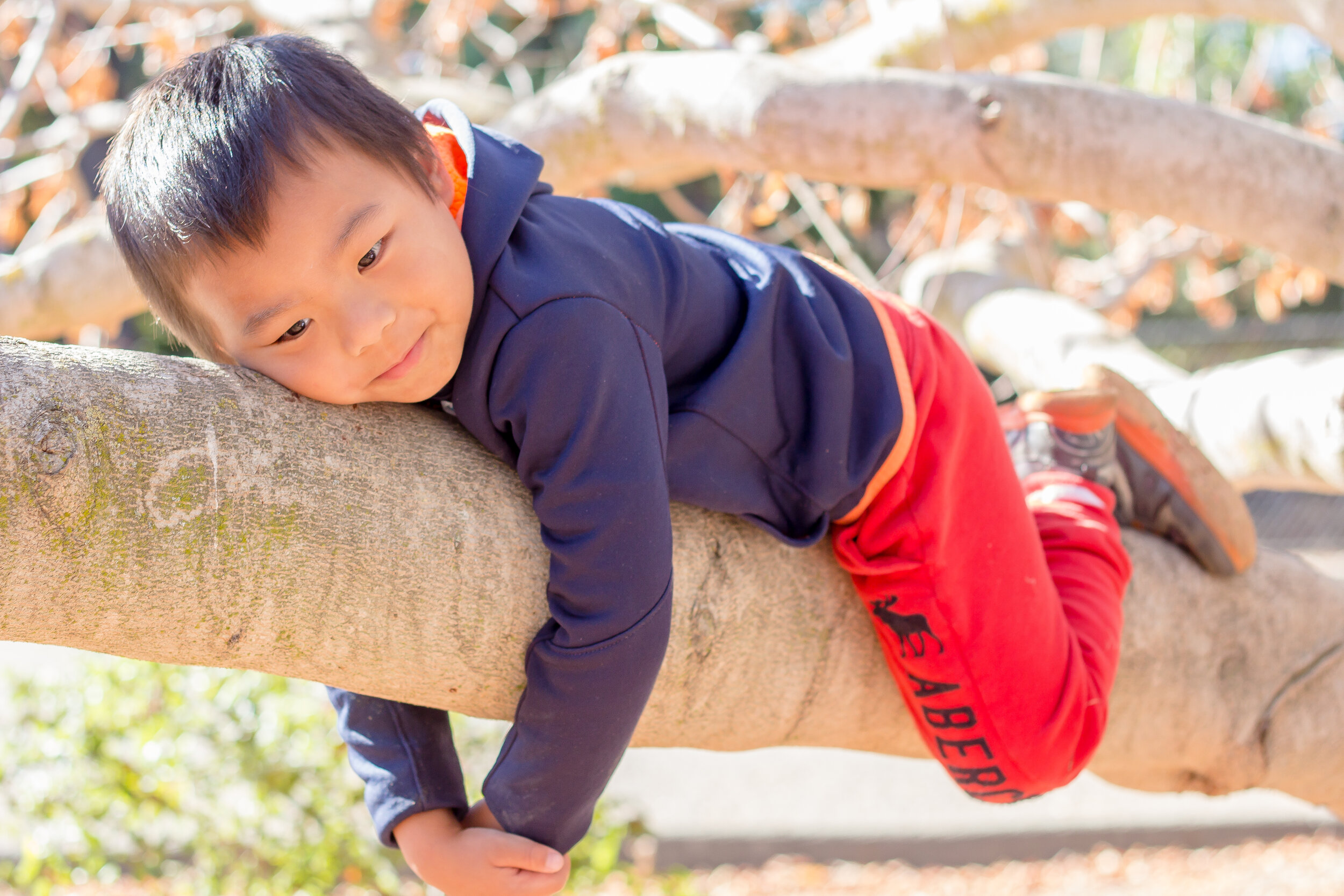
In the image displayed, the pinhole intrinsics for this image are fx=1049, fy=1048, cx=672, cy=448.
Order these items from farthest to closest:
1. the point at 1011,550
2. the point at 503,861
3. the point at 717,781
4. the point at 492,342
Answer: the point at 717,781 < the point at 1011,550 < the point at 503,861 < the point at 492,342

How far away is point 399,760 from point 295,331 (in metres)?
0.63

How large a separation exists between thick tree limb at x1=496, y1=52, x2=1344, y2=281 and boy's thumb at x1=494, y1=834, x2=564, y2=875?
1.34m

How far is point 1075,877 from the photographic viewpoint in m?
4.67

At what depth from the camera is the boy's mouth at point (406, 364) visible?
3.93 ft

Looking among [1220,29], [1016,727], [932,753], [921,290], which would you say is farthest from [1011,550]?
[1220,29]

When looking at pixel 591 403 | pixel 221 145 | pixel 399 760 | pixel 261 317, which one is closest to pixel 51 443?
pixel 261 317

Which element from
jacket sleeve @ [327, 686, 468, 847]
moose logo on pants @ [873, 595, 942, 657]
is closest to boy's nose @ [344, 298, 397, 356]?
jacket sleeve @ [327, 686, 468, 847]

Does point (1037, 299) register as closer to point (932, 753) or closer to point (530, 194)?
point (932, 753)

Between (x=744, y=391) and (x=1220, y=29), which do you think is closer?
(x=744, y=391)

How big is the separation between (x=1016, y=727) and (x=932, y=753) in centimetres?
17

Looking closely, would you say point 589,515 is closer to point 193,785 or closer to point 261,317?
point 261,317

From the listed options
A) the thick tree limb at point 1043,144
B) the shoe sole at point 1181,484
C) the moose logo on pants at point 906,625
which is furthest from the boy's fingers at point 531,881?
the thick tree limb at point 1043,144

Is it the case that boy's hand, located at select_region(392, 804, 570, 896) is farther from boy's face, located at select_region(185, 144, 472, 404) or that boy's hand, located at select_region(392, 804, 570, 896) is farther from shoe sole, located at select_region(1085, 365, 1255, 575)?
shoe sole, located at select_region(1085, 365, 1255, 575)

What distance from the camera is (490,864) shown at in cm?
132
